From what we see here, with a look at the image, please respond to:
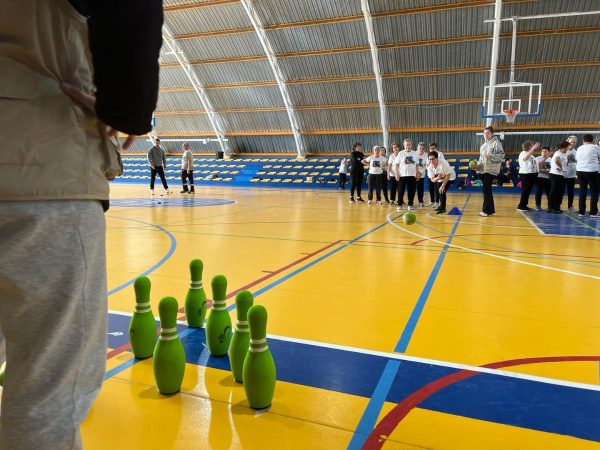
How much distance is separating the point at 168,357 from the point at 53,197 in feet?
4.37

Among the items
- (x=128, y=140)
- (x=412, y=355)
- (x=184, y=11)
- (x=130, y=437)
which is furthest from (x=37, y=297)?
(x=184, y=11)

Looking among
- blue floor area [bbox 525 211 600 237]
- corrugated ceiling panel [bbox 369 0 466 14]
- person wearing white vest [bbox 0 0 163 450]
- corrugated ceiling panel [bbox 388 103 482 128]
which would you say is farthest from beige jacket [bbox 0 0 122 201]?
corrugated ceiling panel [bbox 388 103 482 128]

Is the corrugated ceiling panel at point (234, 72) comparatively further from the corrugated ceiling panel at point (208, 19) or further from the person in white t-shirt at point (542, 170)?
the person in white t-shirt at point (542, 170)

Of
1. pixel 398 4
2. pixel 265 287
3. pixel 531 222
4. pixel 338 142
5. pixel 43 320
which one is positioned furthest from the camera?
pixel 338 142

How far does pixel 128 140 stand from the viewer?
1368 mm

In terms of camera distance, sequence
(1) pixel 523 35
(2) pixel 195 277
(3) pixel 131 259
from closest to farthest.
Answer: (2) pixel 195 277 → (3) pixel 131 259 → (1) pixel 523 35

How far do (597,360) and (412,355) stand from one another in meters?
1.08

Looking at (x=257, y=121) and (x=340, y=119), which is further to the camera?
(x=257, y=121)

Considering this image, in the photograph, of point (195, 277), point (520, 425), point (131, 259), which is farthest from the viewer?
point (131, 259)

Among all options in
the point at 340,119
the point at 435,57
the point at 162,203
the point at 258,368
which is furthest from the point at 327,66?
the point at 258,368

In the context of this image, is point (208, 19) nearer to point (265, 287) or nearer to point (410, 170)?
point (410, 170)

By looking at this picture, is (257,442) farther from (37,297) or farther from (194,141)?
(194,141)

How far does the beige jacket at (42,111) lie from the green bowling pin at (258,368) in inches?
41.8

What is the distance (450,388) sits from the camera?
7.23ft
